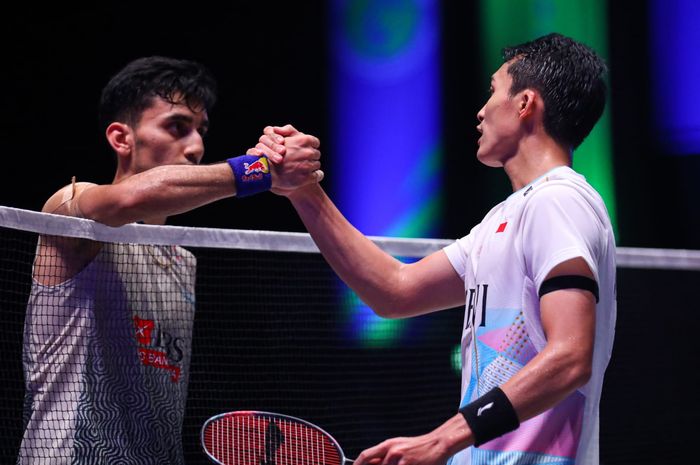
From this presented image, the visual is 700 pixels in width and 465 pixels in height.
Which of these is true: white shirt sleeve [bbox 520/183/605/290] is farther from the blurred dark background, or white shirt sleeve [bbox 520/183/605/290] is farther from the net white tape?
the blurred dark background

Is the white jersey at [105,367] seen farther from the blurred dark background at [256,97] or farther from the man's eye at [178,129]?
the blurred dark background at [256,97]

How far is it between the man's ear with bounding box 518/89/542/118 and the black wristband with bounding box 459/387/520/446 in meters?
0.95

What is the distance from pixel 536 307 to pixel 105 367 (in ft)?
5.24

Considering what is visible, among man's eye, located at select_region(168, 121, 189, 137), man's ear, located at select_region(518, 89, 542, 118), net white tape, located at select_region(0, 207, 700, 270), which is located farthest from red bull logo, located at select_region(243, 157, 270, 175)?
man's ear, located at select_region(518, 89, 542, 118)

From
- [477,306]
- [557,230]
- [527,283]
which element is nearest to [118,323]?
[477,306]

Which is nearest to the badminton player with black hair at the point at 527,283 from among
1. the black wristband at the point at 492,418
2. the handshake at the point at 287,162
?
the black wristband at the point at 492,418

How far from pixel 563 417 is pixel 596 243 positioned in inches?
18.3

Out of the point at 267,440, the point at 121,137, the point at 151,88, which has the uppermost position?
the point at 151,88

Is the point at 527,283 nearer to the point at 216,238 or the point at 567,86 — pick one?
the point at 567,86

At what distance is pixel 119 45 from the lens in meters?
5.62

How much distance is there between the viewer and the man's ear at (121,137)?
371cm

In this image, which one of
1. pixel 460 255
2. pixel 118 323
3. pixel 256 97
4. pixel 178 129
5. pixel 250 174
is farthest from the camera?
pixel 256 97

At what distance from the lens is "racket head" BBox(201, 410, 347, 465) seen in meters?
A: 2.76

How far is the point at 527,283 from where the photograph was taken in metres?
2.37
